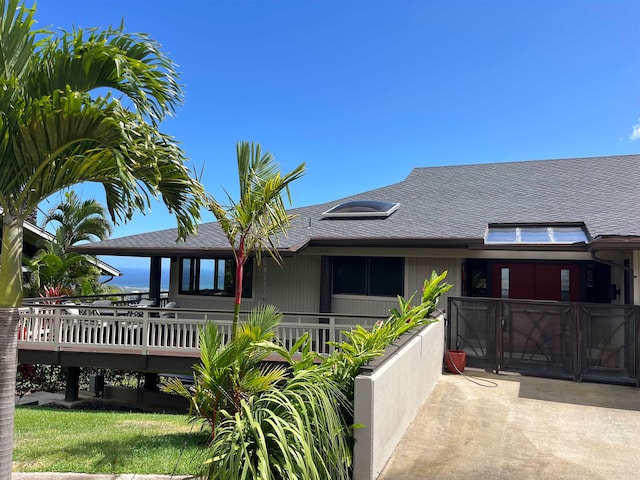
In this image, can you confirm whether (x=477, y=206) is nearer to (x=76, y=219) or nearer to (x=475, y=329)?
(x=475, y=329)

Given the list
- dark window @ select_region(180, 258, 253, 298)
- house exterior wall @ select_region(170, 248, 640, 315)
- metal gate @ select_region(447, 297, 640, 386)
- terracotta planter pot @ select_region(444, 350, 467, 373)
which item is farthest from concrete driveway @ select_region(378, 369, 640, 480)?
dark window @ select_region(180, 258, 253, 298)

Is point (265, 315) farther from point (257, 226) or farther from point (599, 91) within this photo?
point (599, 91)

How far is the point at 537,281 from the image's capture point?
11.9 metres

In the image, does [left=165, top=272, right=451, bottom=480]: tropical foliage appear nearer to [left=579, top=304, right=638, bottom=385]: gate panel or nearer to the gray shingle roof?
[left=579, top=304, right=638, bottom=385]: gate panel

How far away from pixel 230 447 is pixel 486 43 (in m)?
14.8

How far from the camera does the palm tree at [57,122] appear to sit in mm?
3688

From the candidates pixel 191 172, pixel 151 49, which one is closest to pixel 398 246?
pixel 191 172

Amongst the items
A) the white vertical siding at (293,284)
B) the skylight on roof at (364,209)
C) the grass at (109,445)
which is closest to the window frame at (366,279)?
the white vertical siding at (293,284)

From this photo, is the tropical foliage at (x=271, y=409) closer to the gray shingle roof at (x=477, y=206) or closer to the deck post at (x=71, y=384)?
the gray shingle roof at (x=477, y=206)

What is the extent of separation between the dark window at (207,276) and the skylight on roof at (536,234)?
Result: 26.7 ft

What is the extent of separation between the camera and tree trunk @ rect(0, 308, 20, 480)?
12.5 ft

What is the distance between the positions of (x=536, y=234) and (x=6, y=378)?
35.5 feet

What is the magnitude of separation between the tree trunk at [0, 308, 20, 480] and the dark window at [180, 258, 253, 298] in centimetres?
1007

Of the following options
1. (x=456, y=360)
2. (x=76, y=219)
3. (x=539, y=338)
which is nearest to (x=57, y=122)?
(x=456, y=360)
